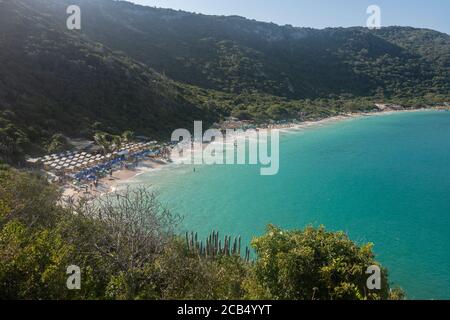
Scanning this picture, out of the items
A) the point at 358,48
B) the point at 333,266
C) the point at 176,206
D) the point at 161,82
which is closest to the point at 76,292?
the point at 333,266

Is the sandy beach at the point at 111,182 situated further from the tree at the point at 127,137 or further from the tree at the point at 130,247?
the tree at the point at 130,247

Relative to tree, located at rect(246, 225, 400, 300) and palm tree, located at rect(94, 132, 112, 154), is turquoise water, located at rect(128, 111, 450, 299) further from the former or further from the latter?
tree, located at rect(246, 225, 400, 300)

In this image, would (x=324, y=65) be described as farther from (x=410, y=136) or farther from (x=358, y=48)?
(x=410, y=136)

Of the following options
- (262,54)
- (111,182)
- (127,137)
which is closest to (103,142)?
(127,137)

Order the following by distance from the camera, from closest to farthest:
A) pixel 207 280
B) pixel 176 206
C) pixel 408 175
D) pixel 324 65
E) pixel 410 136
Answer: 1. pixel 207 280
2. pixel 176 206
3. pixel 408 175
4. pixel 410 136
5. pixel 324 65

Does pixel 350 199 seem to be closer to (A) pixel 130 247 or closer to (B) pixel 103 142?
(A) pixel 130 247

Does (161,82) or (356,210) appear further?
(161,82)
